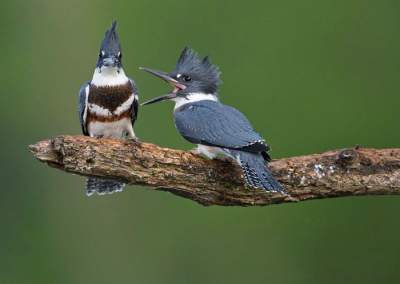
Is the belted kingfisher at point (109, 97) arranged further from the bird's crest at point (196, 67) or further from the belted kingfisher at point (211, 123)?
the bird's crest at point (196, 67)

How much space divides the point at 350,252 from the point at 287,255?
1.56 ft

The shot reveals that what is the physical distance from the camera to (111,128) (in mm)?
6324

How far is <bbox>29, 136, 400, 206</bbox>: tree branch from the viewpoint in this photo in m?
5.50

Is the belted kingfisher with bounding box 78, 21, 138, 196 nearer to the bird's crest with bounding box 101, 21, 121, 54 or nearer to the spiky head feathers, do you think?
the bird's crest with bounding box 101, 21, 121, 54

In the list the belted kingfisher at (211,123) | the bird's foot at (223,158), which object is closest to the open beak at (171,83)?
the belted kingfisher at (211,123)

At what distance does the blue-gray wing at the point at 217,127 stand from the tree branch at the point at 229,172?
0.14m

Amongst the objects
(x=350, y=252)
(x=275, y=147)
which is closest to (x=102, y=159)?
(x=275, y=147)

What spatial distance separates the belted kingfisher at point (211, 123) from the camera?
568cm

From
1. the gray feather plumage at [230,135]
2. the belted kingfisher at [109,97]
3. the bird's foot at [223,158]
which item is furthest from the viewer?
the belted kingfisher at [109,97]

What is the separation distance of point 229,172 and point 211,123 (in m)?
0.28

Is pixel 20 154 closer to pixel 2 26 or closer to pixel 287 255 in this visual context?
pixel 2 26

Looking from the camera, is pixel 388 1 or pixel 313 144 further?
pixel 388 1

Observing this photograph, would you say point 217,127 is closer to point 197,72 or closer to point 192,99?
point 192,99

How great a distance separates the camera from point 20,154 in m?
9.75
